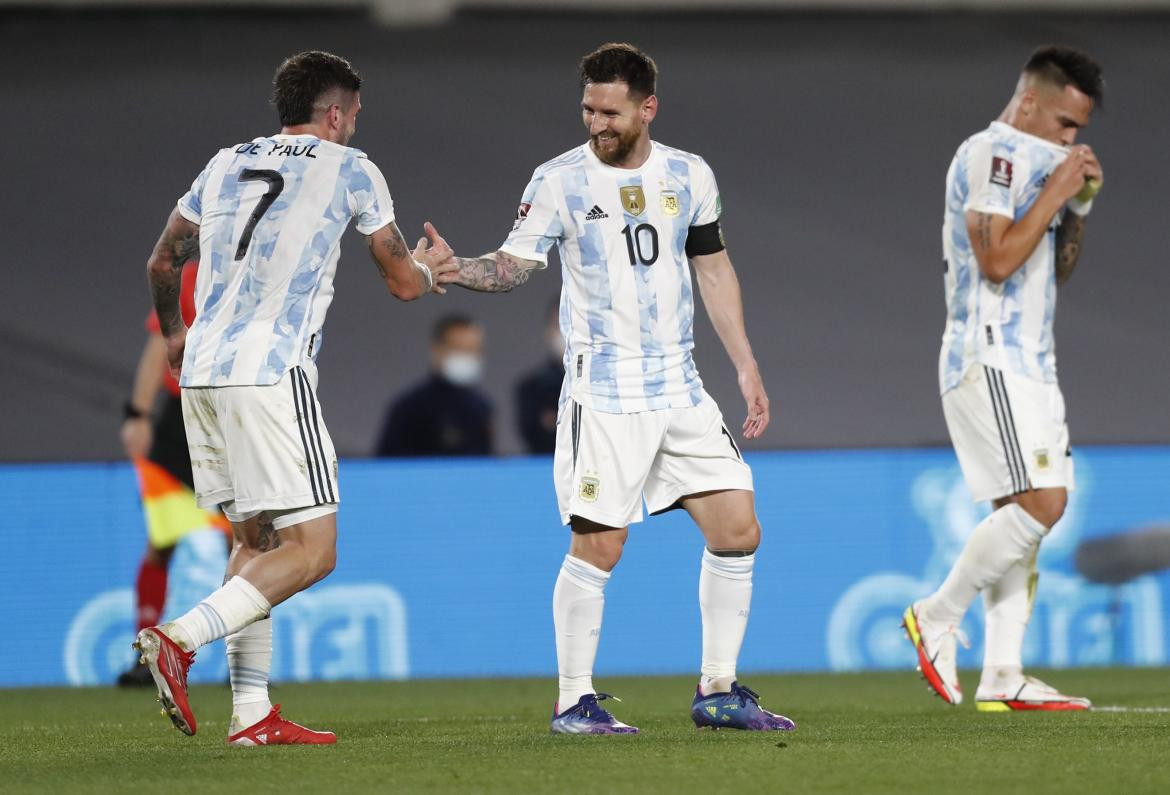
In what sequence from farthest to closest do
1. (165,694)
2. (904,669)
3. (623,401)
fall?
(904,669), (623,401), (165,694)

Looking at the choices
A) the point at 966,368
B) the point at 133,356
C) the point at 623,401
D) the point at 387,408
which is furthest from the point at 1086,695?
the point at 133,356

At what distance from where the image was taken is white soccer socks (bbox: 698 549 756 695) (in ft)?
17.1

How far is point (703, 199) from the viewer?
535 centimetres

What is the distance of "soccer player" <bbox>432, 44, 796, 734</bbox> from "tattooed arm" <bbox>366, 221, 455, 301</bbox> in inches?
2.0

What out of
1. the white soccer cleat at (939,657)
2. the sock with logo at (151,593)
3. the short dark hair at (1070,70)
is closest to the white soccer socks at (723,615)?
the white soccer cleat at (939,657)

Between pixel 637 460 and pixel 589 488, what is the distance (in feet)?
0.52

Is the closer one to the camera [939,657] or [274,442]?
[274,442]

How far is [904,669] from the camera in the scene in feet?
28.6

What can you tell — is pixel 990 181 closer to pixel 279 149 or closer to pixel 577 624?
pixel 577 624

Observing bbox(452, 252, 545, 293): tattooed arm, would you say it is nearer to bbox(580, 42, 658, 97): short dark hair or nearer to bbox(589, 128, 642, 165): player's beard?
bbox(589, 128, 642, 165): player's beard

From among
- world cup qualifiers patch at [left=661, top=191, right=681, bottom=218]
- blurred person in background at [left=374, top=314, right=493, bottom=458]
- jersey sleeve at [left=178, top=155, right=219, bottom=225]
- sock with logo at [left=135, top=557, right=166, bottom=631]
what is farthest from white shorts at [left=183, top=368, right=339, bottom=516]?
blurred person in background at [left=374, top=314, right=493, bottom=458]

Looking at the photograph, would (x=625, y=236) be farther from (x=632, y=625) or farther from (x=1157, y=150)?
(x=1157, y=150)

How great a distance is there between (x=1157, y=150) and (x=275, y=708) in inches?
372

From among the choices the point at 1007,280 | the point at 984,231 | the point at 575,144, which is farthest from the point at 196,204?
the point at 575,144
